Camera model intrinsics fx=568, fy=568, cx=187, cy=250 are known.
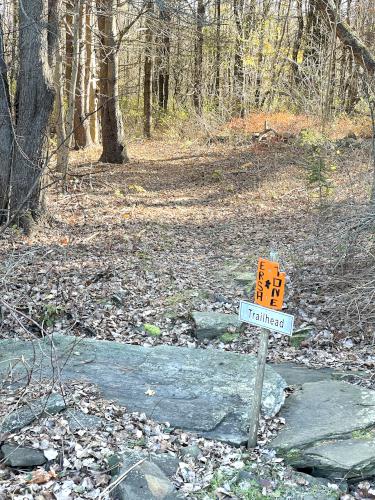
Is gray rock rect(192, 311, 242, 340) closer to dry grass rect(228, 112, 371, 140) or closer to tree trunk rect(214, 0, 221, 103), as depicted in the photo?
dry grass rect(228, 112, 371, 140)

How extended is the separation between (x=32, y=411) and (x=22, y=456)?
50cm

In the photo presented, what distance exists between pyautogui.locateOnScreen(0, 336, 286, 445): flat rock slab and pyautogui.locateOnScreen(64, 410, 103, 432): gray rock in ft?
1.29

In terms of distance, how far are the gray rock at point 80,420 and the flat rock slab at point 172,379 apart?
392mm

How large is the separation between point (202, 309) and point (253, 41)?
60.4 feet

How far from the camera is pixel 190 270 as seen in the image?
8.79 metres

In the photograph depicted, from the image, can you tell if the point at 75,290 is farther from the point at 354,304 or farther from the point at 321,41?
the point at 321,41

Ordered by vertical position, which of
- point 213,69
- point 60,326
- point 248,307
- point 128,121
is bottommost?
point 60,326

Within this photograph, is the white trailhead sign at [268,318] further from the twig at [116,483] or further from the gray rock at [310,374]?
the gray rock at [310,374]

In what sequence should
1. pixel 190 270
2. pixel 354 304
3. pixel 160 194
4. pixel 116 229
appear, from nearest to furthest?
pixel 354 304 → pixel 190 270 → pixel 116 229 → pixel 160 194

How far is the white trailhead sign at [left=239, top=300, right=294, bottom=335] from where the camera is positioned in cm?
386

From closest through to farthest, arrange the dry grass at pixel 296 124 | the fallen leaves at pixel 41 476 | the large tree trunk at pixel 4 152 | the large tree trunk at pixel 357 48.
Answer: the fallen leaves at pixel 41 476
the large tree trunk at pixel 4 152
the large tree trunk at pixel 357 48
the dry grass at pixel 296 124

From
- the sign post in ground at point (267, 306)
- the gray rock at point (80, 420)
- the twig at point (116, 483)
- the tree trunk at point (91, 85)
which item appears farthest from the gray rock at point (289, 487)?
the tree trunk at point (91, 85)

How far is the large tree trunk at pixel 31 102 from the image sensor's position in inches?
354

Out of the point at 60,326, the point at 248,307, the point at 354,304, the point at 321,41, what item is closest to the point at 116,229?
the point at 60,326
